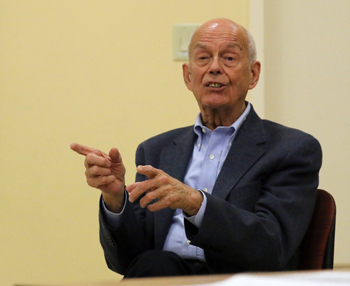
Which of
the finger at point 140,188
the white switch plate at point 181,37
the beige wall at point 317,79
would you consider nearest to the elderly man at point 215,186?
the finger at point 140,188

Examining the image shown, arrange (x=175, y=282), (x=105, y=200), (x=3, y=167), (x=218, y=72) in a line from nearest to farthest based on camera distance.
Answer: (x=175, y=282), (x=105, y=200), (x=218, y=72), (x=3, y=167)

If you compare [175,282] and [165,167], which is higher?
[175,282]

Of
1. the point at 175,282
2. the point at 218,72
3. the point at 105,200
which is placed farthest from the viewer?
the point at 218,72

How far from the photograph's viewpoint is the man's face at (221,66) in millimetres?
1635

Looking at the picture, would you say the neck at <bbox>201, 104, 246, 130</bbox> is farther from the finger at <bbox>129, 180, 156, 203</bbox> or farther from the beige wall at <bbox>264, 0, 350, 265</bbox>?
the beige wall at <bbox>264, 0, 350, 265</bbox>

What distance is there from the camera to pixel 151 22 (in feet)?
7.32

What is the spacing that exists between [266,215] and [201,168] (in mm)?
283

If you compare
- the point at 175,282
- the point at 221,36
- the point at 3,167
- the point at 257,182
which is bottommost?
the point at 3,167

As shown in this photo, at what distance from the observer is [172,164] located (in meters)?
1.64

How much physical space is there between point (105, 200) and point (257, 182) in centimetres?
45

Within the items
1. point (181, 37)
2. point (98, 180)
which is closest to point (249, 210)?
point (98, 180)

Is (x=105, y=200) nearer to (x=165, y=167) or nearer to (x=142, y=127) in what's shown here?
(x=165, y=167)

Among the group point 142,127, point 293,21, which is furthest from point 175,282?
point 293,21

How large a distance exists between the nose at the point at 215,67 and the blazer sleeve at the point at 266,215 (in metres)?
0.31
